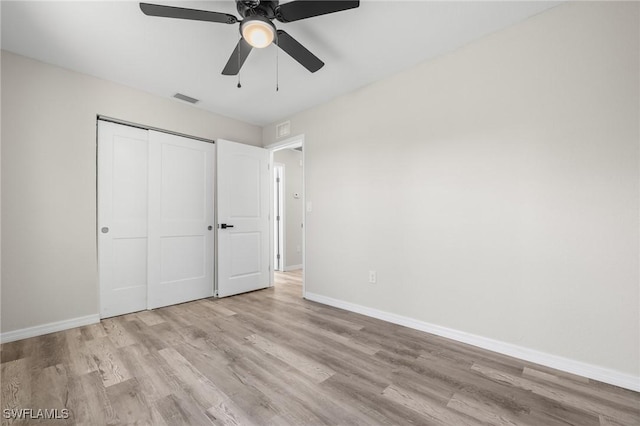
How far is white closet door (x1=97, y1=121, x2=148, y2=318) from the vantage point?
116 inches

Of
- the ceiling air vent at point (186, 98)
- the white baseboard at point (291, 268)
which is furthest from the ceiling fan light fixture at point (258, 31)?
the white baseboard at point (291, 268)

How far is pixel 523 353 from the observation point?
6.79 feet

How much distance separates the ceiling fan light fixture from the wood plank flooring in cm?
220

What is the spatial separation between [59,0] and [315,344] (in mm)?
3130

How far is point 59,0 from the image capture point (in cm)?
188

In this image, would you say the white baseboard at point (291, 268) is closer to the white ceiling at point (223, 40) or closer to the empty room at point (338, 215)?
the empty room at point (338, 215)

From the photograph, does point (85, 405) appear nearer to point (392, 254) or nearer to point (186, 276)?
point (186, 276)

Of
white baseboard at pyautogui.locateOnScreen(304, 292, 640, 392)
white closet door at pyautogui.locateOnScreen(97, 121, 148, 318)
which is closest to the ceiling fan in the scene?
white closet door at pyautogui.locateOnScreen(97, 121, 148, 318)

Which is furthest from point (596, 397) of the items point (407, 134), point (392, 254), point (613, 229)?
point (407, 134)

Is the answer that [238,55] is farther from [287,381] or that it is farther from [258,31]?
[287,381]

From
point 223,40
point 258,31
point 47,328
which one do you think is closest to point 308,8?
point 258,31

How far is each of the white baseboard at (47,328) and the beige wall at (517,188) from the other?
9.33 ft

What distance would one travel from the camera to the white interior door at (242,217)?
3.75 meters

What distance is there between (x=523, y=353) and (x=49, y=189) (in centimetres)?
434
